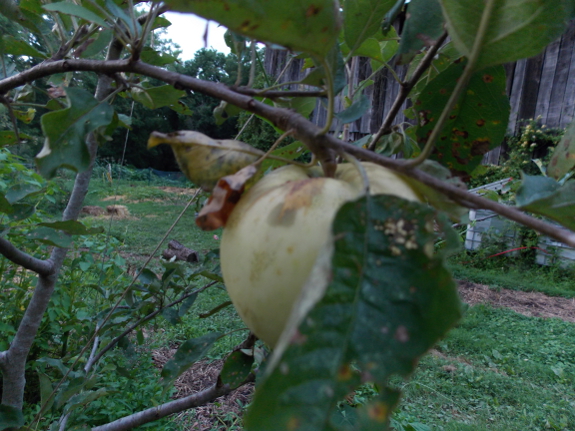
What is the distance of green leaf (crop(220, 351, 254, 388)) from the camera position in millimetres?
747

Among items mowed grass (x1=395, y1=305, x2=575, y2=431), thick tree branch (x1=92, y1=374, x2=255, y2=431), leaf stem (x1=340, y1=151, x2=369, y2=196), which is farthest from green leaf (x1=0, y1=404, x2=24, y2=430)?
mowed grass (x1=395, y1=305, x2=575, y2=431)

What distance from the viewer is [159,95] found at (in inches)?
34.5

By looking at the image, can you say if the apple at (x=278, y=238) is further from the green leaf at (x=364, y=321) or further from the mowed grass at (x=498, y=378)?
the mowed grass at (x=498, y=378)

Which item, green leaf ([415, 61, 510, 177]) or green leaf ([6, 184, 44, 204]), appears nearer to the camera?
green leaf ([415, 61, 510, 177])

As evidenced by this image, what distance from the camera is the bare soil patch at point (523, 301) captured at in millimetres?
3777

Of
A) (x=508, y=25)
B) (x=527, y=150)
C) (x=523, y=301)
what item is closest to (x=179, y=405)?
(x=508, y=25)

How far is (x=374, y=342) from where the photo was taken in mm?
305

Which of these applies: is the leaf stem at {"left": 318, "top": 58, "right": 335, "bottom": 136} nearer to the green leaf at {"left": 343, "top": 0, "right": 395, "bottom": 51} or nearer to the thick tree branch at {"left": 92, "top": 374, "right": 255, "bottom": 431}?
the green leaf at {"left": 343, "top": 0, "right": 395, "bottom": 51}

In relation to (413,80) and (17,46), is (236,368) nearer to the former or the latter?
(413,80)

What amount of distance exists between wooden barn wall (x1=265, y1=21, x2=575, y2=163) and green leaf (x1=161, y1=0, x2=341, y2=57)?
3.86 metres

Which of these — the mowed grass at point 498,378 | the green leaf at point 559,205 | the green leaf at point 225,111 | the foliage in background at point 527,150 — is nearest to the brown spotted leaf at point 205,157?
the green leaf at point 225,111

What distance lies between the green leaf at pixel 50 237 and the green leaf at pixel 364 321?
2.71 ft

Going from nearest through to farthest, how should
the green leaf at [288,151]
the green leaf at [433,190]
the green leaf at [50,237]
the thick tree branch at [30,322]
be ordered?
Result: the green leaf at [433,190] → the green leaf at [288,151] → the green leaf at [50,237] → the thick tree branch at [30,322]

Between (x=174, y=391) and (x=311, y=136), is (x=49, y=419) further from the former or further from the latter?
(x=311, y=136)
